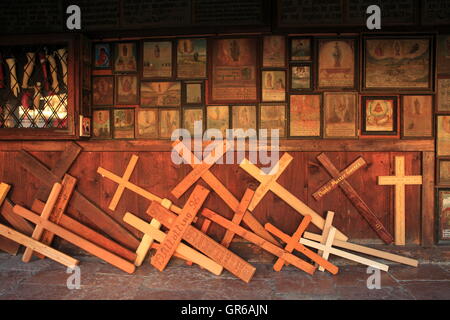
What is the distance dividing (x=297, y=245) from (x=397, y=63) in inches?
92.7

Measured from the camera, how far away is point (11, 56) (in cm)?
Result: 417

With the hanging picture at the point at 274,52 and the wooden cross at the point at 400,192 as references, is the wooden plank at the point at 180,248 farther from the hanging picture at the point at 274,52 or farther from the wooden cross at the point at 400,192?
the hanging picture at the point at 274,52

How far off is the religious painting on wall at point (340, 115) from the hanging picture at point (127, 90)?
224 cm

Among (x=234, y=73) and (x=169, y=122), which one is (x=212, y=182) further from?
(x=234, y=73)

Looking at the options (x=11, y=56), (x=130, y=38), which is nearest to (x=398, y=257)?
(x=130, y=38)

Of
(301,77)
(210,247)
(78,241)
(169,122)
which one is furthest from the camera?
(169,122)

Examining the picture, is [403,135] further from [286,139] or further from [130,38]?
[130,38]

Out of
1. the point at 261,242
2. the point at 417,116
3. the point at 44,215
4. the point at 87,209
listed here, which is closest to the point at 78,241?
the point at 87,209

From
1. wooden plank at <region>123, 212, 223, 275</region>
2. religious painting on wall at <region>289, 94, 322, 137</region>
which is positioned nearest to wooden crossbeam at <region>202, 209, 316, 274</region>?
wooden plank at <region>123, 212, 223, 275</region>

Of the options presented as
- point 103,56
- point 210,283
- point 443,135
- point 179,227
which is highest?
point 103,56

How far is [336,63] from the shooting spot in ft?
12.8

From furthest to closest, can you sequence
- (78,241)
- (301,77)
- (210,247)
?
(301,77), (78,241), (210,247)

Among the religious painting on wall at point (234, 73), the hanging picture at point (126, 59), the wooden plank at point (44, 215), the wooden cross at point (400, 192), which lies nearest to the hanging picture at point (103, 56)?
the hanging picture at point (126, 59)

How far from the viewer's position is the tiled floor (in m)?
3.09
